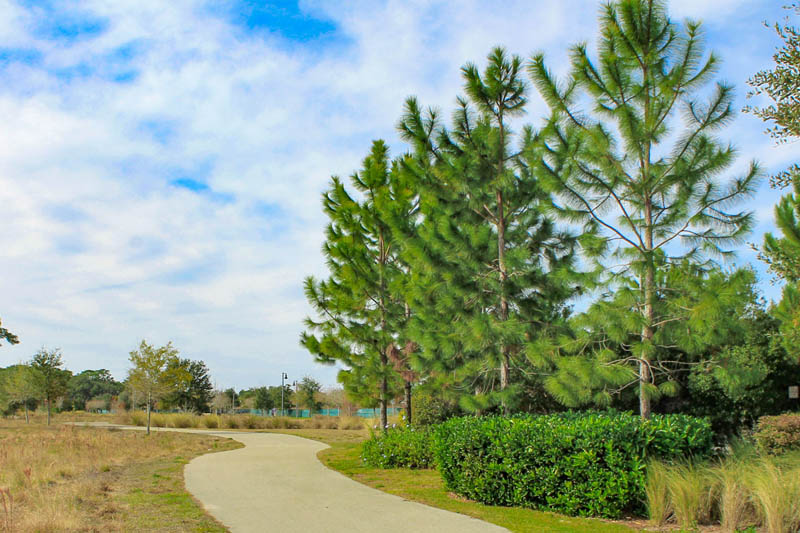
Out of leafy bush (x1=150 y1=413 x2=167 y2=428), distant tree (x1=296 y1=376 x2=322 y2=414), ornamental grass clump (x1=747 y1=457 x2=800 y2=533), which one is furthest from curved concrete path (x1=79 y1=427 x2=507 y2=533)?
distant tree (x1=296 y1=376 x2=322 y2=414)

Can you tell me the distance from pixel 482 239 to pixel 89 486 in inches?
338

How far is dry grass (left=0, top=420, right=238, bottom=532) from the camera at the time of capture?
24.0 ft

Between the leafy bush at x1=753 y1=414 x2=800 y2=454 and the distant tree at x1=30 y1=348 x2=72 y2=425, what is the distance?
3551 centimetres

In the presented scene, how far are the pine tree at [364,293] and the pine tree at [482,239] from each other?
9.29 ft

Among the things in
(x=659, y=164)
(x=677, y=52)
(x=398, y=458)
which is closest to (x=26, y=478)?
(x=398, y=458)

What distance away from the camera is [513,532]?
7109 millimetres

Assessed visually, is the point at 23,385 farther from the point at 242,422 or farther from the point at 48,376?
the point at 242,422

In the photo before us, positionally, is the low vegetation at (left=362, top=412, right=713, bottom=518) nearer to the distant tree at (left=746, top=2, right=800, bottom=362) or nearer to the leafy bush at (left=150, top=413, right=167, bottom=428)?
the distant tree at (left=746, top=2, right=800, bottom=362)

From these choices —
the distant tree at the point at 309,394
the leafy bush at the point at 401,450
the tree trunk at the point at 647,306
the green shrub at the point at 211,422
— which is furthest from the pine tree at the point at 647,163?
the distant tree at the point at 309,394

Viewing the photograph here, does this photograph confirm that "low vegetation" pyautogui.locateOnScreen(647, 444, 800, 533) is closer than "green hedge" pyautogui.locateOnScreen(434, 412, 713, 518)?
Yes

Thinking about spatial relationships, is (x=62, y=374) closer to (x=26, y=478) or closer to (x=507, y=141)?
(x=26, y=478)

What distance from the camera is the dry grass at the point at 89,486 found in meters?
7.31

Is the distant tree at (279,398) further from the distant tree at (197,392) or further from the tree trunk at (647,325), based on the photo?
the tree trunk at (647,325)

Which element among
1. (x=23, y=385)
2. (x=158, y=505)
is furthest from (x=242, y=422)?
(x=158, y=505)
